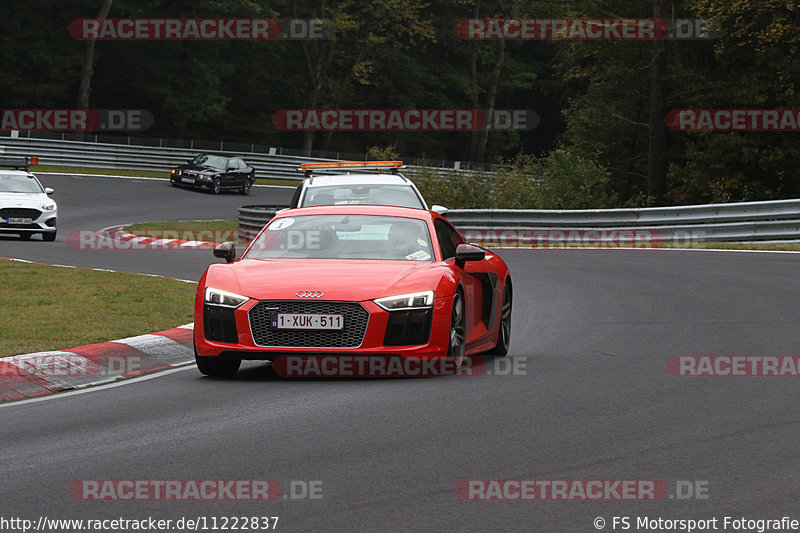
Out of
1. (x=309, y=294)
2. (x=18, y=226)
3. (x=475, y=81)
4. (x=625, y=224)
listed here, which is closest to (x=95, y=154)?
(x=18, y=226)

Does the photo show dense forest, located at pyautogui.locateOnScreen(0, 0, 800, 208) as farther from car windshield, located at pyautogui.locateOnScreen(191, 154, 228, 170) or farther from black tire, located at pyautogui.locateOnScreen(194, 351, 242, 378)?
black tire, located at pyautogui.locateOnScreen(194, 351, 242, 378)

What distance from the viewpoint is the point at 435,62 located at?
8619cm

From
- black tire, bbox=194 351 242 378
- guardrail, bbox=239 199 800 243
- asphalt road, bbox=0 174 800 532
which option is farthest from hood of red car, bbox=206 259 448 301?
guardrail, bbox=239 199 800 243

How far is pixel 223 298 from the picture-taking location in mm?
9828

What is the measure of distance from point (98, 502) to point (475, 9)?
3083 inches

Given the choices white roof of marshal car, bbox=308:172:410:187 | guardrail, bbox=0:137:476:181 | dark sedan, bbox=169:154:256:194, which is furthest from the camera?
guardrail, bbox=0:137:476:181

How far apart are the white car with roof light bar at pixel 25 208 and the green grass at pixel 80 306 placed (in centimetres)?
824

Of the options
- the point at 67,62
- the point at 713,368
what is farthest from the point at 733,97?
the point at 67,62

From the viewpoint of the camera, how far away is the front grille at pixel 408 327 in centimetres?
963

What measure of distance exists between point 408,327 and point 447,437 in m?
2.35

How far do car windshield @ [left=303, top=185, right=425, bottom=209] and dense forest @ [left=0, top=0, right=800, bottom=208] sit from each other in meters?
16.0

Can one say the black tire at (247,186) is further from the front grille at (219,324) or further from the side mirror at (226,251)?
the front grille at (219,324)

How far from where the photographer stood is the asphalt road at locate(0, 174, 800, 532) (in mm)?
5762

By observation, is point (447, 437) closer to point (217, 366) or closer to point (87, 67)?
point (217, 366)
